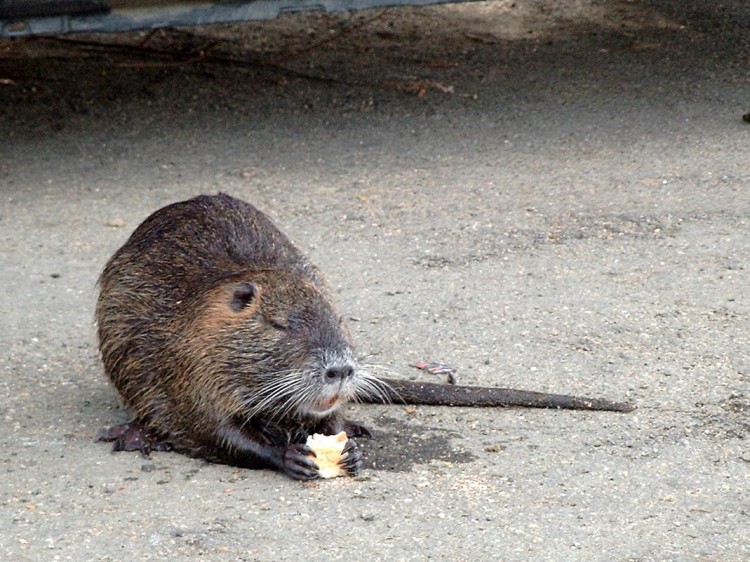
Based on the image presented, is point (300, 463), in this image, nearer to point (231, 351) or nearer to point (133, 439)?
point (231, 351)

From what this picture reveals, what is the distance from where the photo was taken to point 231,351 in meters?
3.82

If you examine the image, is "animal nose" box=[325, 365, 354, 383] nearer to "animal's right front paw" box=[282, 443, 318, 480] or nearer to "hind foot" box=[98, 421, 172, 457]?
"animal's right front paw" box=[282, 443, 318, 480]

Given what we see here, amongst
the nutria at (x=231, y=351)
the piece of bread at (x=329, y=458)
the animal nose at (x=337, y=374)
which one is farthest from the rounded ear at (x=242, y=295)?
the piece of bread at (x=329, y=458)

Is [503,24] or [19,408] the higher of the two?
[503,24]

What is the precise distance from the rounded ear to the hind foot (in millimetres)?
493

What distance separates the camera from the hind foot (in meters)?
3.94

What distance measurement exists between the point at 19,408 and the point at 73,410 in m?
0.17

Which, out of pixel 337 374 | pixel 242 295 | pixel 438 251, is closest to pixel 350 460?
pixel 337 374

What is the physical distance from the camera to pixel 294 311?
376 cm

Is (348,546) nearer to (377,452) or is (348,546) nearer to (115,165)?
(377,452)

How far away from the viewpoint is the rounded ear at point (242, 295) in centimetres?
381

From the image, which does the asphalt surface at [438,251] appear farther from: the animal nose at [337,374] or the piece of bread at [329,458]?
the animal nose at [337,374]

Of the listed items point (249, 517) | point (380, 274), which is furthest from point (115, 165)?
point (249, 517)

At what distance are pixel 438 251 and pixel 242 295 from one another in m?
1.84
